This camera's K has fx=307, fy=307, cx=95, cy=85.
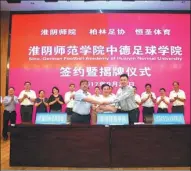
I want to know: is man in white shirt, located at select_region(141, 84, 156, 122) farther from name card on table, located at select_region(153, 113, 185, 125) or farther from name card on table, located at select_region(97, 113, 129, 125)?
name card on table, located at select_region(97, 113, 129, 125)

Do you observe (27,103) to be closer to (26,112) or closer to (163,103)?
(26,112)

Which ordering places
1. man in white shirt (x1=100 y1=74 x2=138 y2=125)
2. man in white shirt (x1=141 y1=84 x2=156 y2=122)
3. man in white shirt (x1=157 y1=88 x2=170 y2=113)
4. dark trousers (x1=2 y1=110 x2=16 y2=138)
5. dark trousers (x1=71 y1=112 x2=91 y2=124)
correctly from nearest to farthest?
man in white shirt (x1=100 y1=74 x2=138 y2=125)
dark trousers (x1=71 y1=112 x2=91 y2=124)
man in white shirt (x1=141 y1=84 x2=156 y2=122)
man in white shirt (x1=157 y1=88 x2=170 y2=113)
dark trousers (x1=2 y1=110 x2=16 y2=138)

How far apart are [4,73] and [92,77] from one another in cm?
191

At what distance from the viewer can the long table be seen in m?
3.43

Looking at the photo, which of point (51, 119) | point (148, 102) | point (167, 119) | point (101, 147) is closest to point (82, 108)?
point (51, 119)

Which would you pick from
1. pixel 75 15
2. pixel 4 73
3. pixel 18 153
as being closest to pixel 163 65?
pixel 75 15

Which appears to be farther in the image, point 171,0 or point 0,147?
point 171,0

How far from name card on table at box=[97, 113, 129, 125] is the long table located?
64mm

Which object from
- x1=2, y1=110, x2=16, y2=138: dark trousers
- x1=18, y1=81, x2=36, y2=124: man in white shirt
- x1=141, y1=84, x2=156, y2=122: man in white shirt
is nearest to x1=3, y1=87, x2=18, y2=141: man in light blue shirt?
x1=2, y1=110, x2=16, y2=138: dark trousers

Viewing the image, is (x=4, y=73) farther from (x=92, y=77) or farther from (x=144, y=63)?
(x=144, y=63)

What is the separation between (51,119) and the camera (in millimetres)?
3535

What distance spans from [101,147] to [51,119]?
66cm

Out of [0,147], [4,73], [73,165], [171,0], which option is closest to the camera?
[73,165]

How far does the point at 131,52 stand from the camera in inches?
254
